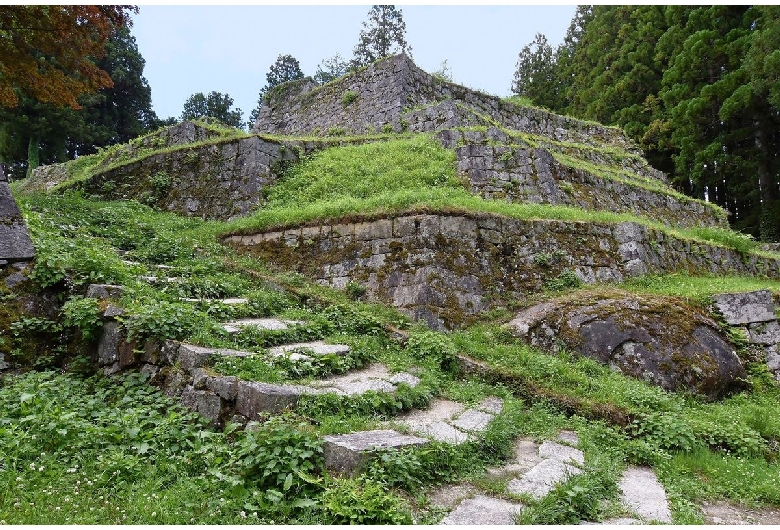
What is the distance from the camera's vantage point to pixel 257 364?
4367mm

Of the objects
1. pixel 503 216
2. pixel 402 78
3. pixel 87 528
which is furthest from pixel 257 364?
pixel 402 78

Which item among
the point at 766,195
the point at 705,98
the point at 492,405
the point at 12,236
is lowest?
the point at 492,405

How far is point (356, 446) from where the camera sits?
10.6ft

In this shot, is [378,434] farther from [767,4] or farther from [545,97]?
[545,97]

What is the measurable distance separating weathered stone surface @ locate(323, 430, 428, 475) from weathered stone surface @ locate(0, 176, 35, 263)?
14.4 feet

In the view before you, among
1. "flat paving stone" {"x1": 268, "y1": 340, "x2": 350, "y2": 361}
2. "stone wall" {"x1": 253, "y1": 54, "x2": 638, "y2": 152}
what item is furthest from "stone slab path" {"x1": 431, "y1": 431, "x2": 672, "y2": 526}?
"stone wall" {"x1": 253, "y1": 54, "x2": 638, "y2": 152}

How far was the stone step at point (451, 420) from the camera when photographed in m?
3.95

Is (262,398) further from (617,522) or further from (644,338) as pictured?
(644,338)

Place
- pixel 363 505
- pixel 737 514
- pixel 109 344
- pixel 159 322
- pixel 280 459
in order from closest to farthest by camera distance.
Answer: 1. pixel 363 505
2. pixel 280 459
3. pixel 737 514
4. pixel 159 322
5. pixel 109 344

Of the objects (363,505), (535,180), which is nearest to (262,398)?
(363,505)

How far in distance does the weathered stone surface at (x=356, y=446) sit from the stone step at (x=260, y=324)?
2.17 m

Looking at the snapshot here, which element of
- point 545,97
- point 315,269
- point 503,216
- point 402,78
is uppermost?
point 545,97

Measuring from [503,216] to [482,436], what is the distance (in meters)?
4.44

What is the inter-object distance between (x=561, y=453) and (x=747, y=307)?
457 cm
